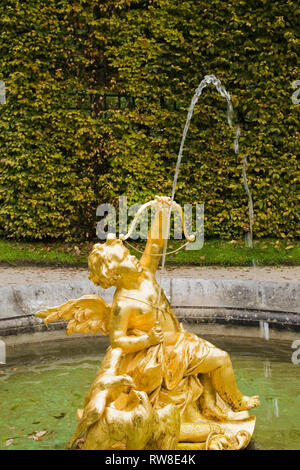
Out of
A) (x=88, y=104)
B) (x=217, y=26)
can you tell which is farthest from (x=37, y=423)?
(x=217, y=26)

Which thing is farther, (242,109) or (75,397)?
(242,109)

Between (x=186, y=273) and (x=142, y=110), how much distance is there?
2801mm

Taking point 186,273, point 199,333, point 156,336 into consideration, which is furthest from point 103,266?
point 186,273

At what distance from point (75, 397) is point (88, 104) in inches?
227

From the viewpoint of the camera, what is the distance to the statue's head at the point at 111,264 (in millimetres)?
2844

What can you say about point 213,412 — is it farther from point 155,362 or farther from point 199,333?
point 199,333

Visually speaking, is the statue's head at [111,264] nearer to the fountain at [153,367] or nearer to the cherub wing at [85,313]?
the fountain at [153,367]

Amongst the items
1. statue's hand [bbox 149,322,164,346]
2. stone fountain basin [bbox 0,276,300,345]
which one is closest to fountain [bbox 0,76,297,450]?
statue's hand [bbox 149,322,164,346]

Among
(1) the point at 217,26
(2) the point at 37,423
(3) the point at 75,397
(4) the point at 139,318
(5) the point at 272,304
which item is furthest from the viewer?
(1) the point at 217,26

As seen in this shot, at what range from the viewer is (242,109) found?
8.49m

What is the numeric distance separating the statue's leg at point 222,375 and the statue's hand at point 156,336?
0.80ft

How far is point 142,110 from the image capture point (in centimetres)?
847

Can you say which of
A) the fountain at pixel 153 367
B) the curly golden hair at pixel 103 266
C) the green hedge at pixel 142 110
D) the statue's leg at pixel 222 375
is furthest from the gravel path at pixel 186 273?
the curly golden hair at pixel 103 266

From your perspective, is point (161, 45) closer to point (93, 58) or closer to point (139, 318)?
point (93, 58)
